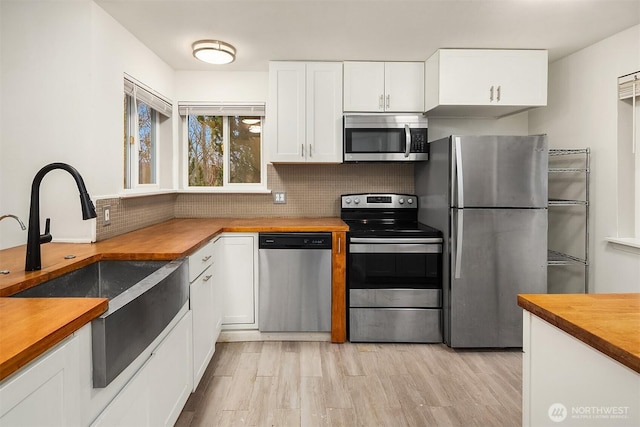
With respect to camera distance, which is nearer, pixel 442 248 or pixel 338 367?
pixel 338 367

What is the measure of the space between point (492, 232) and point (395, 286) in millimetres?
842

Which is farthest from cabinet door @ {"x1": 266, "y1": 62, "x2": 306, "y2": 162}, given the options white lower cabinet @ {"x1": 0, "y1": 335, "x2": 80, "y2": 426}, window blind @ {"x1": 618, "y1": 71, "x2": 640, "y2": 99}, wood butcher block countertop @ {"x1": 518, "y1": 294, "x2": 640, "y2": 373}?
white lower cabinet @ {"x1": 0, "y1": 335, "x2": 80, "y2": 426}

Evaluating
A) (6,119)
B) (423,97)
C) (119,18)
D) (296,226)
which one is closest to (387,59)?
(423,97)

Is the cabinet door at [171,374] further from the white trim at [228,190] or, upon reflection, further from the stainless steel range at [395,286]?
the white trim at [228,190]

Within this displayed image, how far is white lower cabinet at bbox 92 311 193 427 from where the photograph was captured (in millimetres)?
1307

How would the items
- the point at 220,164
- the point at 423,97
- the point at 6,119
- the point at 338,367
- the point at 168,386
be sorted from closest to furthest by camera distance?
the point at 168,386
the point at 6,119
the point at 338,367
the point at 423,97
the point at 220,164

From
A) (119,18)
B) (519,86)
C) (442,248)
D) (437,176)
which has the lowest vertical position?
(442,248)

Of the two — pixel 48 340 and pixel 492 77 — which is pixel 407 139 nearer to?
pixel 492 77

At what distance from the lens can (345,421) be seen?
7.01 feet

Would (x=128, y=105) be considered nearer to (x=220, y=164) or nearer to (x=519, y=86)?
(x=220, y=164)

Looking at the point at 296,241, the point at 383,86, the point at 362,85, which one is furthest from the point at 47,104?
the point at 383,86

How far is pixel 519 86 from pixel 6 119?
355 cm

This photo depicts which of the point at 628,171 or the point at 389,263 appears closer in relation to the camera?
the point at 628,171

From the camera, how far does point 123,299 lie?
52.6 inches
